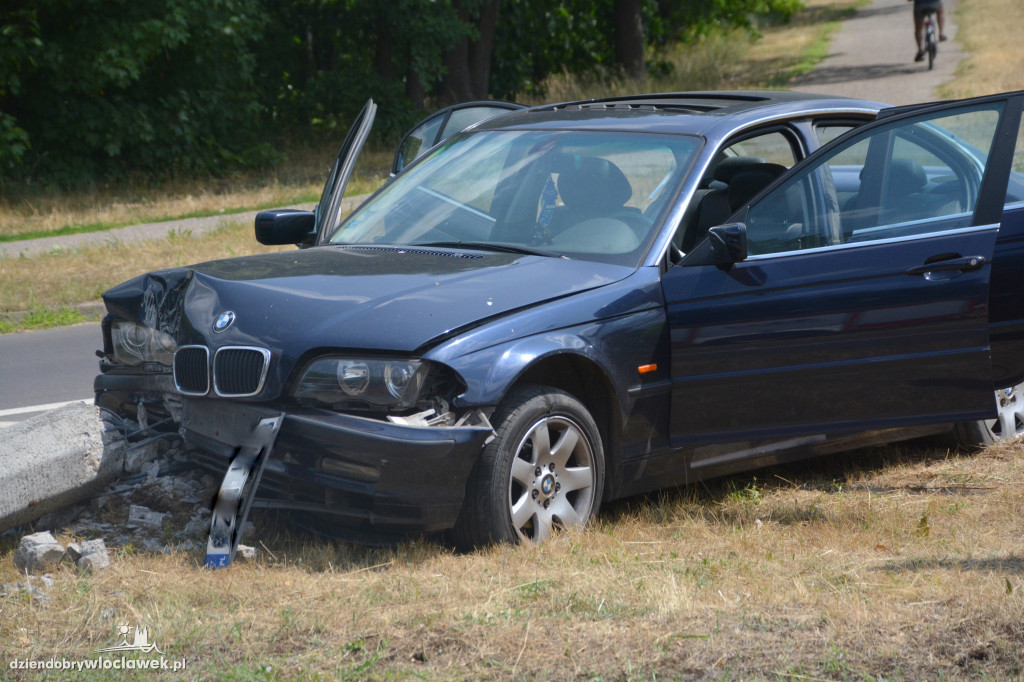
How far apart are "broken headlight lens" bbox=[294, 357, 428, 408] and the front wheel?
319cm

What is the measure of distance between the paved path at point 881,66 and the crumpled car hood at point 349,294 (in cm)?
1767

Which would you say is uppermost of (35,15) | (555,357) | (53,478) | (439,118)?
(35,15)

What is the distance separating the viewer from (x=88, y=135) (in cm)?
1970

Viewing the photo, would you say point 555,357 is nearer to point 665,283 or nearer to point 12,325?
point 665,283

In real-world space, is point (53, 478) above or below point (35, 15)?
below

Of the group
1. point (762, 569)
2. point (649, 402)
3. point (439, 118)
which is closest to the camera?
point (762, 569)

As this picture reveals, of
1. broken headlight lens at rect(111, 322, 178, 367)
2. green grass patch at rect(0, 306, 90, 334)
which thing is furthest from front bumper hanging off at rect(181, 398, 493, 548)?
green grass patch at rect(0, 306, 90, 334)

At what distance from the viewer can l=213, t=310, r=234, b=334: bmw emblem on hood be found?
424 centimetres

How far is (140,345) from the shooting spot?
189 inches

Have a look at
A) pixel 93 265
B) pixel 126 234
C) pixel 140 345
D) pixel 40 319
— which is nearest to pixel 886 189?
pixel 140 345

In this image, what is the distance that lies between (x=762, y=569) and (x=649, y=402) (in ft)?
2.73

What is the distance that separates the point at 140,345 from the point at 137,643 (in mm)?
1800

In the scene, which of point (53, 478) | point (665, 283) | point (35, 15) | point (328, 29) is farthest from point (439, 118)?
point (328, 29)

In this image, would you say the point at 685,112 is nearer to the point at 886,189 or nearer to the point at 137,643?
the point at 886,189
